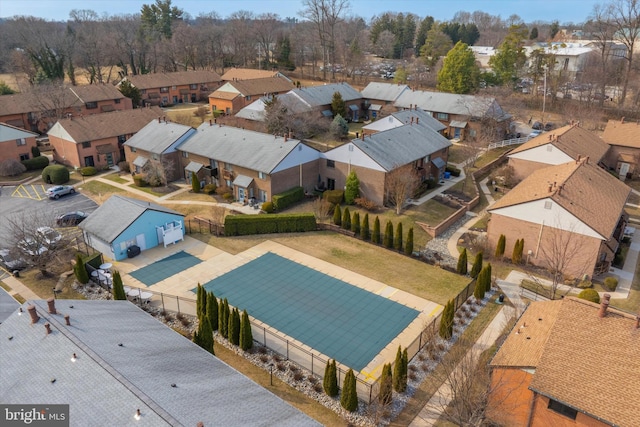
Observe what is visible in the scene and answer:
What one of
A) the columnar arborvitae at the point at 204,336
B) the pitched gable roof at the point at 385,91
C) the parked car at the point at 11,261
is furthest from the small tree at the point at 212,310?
the pitched gable roof at the point at 385,91

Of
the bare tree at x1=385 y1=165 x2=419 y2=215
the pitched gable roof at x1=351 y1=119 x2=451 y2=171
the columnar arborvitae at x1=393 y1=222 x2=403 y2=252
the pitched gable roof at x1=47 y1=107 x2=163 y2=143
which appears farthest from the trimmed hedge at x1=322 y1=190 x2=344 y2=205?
the pitched gable roof at x1=47 y1=107 x2=163 y2=143

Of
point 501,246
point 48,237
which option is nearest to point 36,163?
point 48,237

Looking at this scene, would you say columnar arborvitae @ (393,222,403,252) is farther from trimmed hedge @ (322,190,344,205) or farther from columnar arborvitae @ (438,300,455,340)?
columnar arborvitae @ (438,300,455,340)

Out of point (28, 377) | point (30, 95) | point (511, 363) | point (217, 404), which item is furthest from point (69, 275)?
point (30, 95)

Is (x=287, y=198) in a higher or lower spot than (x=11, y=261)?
higher

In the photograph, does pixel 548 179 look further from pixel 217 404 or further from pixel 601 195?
pixel 217 404

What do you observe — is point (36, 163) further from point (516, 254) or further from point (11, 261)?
point (516, 254)
